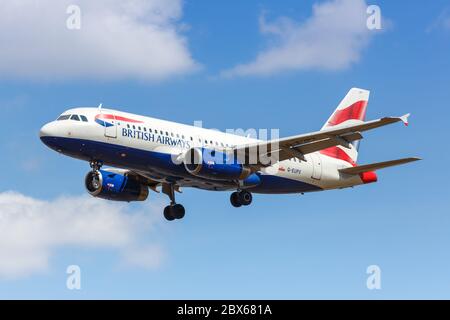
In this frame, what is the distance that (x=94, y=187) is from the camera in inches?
2287

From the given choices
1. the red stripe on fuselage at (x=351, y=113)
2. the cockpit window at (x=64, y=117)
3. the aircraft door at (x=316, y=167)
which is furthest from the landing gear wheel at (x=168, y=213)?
the red stripe on fuselage at (x=351, y=113)

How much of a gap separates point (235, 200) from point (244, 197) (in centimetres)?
65

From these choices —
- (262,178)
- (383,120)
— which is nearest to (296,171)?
(262,178)

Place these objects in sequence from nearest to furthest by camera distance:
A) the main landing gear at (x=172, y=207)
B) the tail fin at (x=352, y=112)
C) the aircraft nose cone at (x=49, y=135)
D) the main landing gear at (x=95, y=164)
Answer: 1. the aircraft nose cone at (x=49, y=135)
2. the main landing gear at (x=95, y=164)
3. the main landing gear at (x=172, y=207)
4. the tail fin at (x=352, y=112)

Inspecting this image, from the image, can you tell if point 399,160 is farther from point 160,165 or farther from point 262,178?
point 160,165

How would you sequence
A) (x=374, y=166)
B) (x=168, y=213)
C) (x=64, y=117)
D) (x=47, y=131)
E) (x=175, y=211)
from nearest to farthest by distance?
(x=47, y=131) < (x=64, y=117) < (x=374, y=166) < (x=175, y=211) < (x=168, y=213)

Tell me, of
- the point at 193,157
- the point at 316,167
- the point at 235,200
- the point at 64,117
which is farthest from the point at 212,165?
the point at 316,167

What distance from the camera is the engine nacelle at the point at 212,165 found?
54.3 meters

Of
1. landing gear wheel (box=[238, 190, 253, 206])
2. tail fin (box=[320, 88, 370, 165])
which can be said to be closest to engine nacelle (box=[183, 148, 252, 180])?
landing gear wheel (box=[238, 190, 253, 206])

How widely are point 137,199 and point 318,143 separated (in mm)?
12771

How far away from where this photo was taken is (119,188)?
6062 cm

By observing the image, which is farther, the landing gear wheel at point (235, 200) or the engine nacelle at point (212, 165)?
the landing gear wheel at point (235, 200)

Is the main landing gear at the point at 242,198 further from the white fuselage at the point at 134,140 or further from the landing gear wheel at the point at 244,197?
the white fuselage at the point at 134,140

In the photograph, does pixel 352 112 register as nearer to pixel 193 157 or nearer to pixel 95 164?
pixel 193 157
